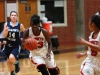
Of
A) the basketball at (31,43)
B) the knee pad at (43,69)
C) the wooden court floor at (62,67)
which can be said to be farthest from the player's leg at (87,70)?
the wooden court floor at (62,67)

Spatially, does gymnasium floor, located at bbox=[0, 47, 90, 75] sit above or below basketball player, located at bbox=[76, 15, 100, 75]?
below

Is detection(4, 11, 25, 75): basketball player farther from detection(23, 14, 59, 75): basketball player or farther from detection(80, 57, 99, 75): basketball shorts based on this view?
detection(80, 57, 99, 75): basketball shorts

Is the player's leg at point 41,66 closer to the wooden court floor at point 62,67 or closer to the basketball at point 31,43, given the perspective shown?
the basketball at point 31,43

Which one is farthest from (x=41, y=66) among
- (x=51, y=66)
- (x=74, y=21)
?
(x=74, y=21)

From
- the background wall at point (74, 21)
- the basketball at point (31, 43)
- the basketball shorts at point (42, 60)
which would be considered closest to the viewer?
the basketball at point (31, 43)

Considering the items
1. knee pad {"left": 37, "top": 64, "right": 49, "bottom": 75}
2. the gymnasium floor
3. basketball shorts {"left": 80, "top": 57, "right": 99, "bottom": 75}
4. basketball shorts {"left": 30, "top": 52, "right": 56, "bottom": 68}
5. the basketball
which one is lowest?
the gymnasium floor

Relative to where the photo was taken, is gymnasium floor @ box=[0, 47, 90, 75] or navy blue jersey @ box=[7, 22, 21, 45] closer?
navy blue jersey @ box=[7, 22, 21, 45]

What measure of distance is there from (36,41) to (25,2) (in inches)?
415

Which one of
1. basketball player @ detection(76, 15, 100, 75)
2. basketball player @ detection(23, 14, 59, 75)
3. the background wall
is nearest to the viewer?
basketball player @ detection(76, 15, 100, 75)

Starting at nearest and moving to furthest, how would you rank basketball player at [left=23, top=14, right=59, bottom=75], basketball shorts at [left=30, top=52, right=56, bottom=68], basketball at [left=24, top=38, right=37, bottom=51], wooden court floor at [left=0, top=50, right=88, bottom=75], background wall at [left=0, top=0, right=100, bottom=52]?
basketball at [left=24, top=38, right=37, bottom=51] < basketball shorts at [left=30, top=52, right=56, bottom=68] < basketball player at [left=23, top=14, right=59, bottom=75] < wooden court floor at [left=0, top=50, right=88, bottom=75] < background wall at [left=0, top=0, right=100, bottom=52]

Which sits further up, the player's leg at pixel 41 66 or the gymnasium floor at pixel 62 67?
the player's leg at pixel 41 66

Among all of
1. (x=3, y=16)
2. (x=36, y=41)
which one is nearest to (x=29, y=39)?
(x=36, y=41)

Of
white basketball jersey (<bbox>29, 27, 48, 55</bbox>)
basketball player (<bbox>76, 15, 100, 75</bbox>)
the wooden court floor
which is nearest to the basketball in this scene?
white basketball jersey (<bbox>29, 27, 48, 55</bbox>)

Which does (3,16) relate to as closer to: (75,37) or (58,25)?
(58,25)
